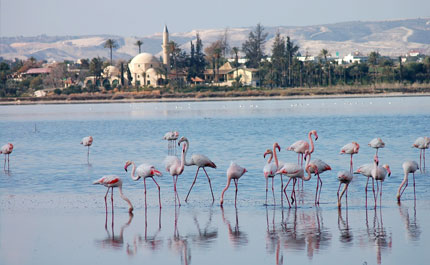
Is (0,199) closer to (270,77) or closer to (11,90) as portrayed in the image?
(270,77)

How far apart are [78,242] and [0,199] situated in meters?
5.34

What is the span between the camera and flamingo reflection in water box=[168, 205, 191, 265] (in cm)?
1040

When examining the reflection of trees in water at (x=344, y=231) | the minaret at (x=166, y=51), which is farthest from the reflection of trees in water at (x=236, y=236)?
the minaret at (x=166, y=51)

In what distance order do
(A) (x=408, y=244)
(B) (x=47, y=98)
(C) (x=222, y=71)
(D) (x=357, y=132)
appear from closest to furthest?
1. (A) (x=408, y=244)
2. (D) (x=357, y=132)
3. (B) (x=47, y=98)
4. (C) (x=222, y=71)

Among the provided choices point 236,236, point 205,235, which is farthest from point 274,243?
point 205,235

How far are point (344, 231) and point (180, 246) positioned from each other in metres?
2.80

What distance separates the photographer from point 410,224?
1220 cm

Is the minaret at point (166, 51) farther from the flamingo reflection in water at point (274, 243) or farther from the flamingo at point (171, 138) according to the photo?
the flamingo reflection in water at point (274, 243)

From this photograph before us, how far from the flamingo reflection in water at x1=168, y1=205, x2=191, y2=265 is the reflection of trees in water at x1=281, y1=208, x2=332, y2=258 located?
1.55m

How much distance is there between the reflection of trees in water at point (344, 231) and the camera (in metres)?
11.1

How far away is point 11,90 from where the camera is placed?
121 m

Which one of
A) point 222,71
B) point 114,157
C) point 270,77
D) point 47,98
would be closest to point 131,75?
point 222,71

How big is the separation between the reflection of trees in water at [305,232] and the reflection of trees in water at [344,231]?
0.72 feet

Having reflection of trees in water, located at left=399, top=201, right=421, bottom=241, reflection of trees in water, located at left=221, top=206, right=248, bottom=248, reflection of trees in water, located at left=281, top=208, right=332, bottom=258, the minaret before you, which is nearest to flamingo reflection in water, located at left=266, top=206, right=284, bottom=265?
reflection of trees in water, located at left=281, top=208, right=332, bottom=258
